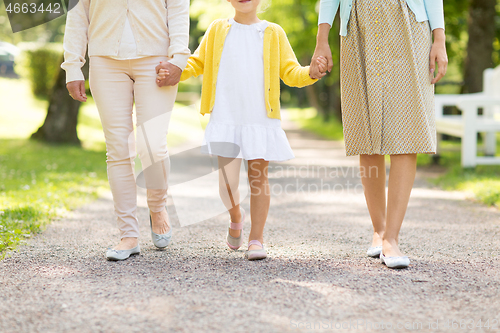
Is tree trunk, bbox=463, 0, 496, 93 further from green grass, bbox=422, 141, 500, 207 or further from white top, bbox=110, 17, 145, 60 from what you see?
white top, bbox=110, 17, 145, 60

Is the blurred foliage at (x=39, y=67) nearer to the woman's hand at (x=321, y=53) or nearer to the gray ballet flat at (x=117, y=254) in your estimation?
the gray ballet flat at (x=117, y=254)

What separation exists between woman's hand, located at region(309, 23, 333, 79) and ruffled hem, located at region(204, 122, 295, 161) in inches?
17.3

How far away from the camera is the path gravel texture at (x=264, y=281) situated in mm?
2283

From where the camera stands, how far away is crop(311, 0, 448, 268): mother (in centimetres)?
311

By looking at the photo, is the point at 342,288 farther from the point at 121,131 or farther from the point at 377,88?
the point at 121,131

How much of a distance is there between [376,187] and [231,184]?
914 millimetres

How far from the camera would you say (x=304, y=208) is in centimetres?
537

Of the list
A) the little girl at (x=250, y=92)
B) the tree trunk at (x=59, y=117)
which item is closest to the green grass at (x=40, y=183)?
the tree trunk at (x=59, y=117)

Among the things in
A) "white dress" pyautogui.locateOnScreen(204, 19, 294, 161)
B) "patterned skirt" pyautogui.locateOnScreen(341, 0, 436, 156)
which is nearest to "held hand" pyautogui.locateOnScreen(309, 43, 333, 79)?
"patterned skirt" pyautogui.locateOnScreen(341, 0, 436, 156)

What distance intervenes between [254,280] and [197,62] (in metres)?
1.47

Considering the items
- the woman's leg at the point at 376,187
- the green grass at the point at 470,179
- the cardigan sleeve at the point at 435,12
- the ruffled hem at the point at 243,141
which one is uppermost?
the cardigan sleeve at the point at 435,12

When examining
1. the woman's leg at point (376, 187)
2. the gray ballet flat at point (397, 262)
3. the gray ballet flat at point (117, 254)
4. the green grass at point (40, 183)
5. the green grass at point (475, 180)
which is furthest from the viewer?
the green grass at point (475, 180)

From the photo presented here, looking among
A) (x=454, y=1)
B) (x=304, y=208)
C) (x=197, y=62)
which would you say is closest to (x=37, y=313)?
(x=197, y=62)

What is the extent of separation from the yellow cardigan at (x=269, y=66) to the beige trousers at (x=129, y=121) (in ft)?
0.77
